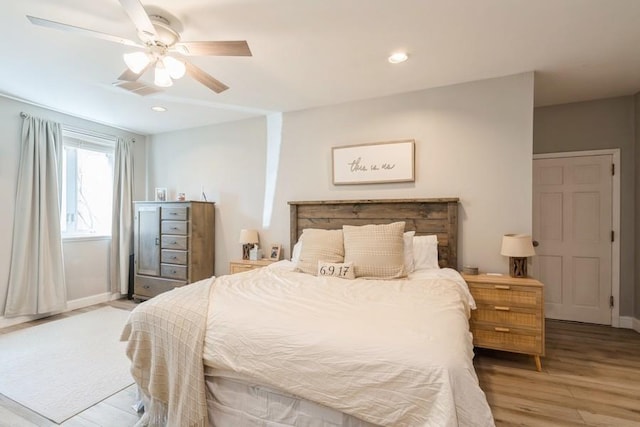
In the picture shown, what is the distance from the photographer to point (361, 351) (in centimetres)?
130

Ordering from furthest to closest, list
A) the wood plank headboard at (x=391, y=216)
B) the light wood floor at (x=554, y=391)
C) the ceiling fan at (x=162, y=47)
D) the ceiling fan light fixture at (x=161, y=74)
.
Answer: the wood plank headboard at (x=391, y=216)
the ceiling fan light fixture at (x=161, y=74)
the light wood floor at (x=554, y=391)
the ceiling fan at (x=162, y=47)

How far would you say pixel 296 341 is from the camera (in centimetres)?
142

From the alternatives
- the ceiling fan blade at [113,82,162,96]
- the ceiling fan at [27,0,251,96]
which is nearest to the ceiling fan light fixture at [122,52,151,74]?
the ceiling fan at [27,0,251,96]

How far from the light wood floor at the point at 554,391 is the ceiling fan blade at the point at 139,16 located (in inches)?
91.1

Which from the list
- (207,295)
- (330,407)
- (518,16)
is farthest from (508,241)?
(207,295)

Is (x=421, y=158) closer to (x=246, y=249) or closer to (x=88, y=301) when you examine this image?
(x=246, y=249)

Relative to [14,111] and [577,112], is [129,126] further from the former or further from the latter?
[577,112]

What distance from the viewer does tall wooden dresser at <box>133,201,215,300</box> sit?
400 centimetres

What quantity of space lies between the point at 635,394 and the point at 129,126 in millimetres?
6110

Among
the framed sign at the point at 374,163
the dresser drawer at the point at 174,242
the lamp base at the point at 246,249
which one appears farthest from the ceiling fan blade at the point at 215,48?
the dresser drawer at the point at 174,242

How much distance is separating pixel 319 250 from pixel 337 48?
169 centimetres

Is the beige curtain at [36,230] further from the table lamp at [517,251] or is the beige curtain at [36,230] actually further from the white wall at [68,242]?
the table lamp at [517,251]

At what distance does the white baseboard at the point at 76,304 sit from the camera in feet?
11.4

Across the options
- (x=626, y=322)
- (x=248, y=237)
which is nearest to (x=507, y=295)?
(x=626, y=322)
